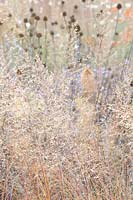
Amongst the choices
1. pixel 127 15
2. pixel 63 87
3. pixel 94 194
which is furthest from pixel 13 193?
pixel 127 15

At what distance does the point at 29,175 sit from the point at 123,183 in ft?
1.41

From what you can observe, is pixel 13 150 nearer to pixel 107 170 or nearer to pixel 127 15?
pixel 107 170

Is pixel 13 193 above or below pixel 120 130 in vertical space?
below

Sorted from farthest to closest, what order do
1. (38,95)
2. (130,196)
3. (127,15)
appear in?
(127,15) < (38,95) < (130,196)

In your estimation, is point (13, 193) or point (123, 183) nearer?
point (123, 183)

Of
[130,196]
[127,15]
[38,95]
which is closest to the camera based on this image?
[130,196]

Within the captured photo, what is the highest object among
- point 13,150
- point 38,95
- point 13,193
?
point 38,95

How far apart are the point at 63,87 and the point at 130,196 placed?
0.62 m

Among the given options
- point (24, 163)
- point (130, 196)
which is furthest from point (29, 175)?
point (130, 196)

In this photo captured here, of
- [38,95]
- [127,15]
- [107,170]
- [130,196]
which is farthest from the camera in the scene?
[127,15]

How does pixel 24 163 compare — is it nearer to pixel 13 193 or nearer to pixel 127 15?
pixel 13 193

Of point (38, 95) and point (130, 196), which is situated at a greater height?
point (38, 95)

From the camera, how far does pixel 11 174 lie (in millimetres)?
2689

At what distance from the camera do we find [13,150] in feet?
8.85
